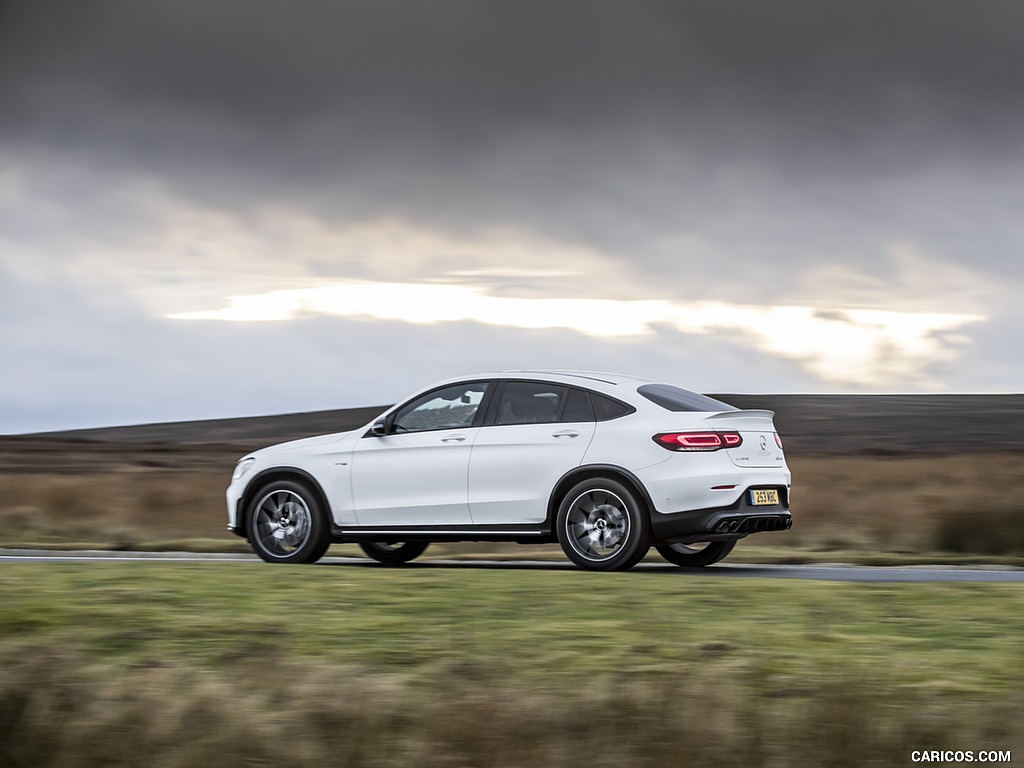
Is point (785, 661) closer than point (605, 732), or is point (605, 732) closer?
point (605, 732)

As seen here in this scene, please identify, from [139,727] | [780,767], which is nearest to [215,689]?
[139,727]

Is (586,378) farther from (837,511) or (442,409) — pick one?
(837,511)

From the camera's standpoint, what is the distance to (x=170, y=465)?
44.3m

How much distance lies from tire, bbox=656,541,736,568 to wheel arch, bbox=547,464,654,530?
78.8 inches

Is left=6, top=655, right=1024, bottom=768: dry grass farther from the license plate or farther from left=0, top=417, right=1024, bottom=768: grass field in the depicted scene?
the license plate

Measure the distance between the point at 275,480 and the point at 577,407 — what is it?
9.77 feet

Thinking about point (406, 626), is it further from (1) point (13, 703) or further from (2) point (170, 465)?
(2) point (170, 465)

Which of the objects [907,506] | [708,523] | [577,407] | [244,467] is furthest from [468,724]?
[907,506]

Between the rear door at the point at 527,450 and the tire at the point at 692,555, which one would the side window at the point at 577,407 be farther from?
the tire at the point at 692,555

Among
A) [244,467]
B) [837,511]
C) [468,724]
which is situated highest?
[244,467]

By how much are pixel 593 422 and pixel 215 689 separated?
5.87 metres

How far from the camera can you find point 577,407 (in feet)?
40.7

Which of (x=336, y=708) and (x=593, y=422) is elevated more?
(x=593, y=422)

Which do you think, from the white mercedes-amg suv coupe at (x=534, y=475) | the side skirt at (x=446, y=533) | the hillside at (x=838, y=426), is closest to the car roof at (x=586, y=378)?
the white mercedes-amg suv coupe at (x=534, y=475)
